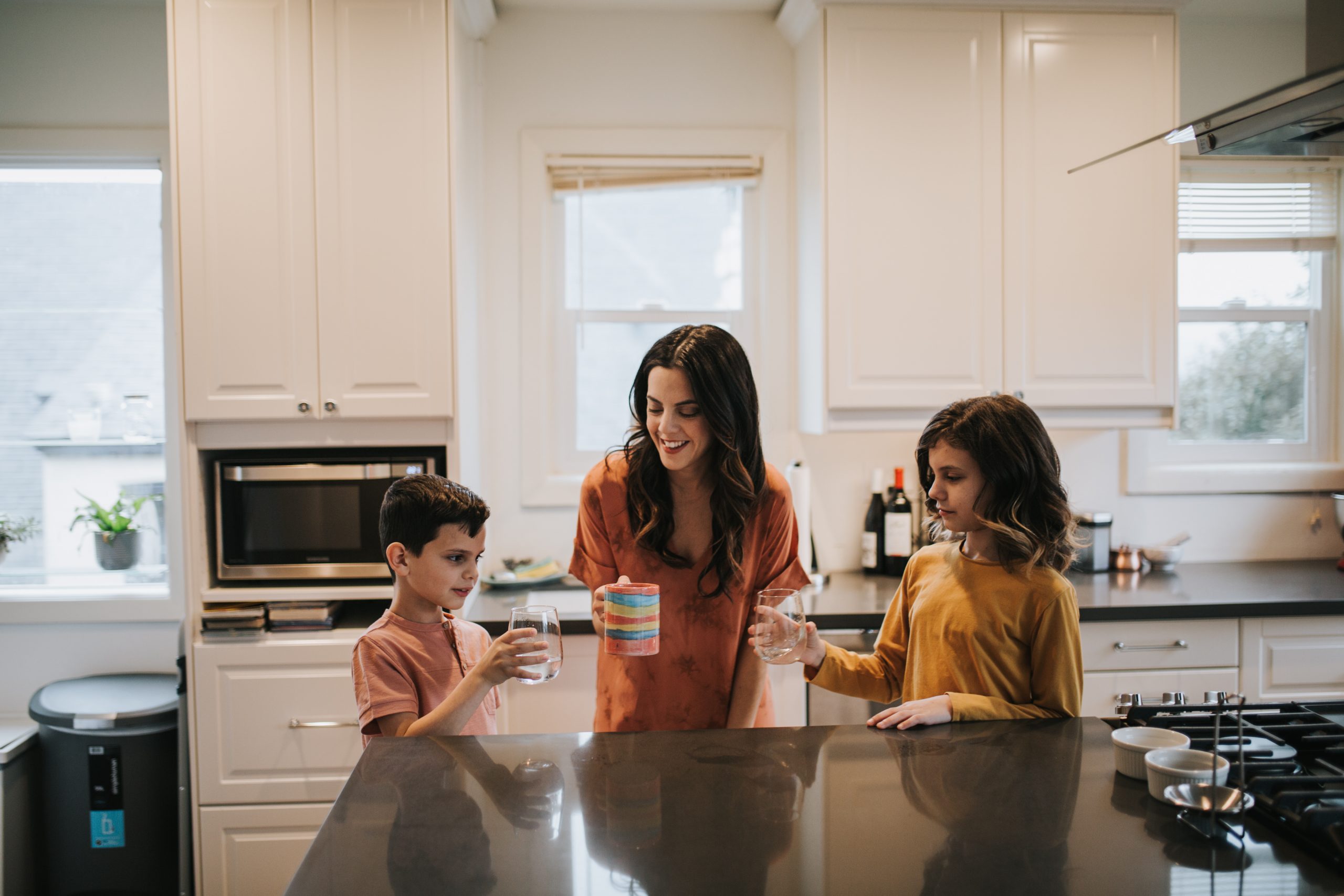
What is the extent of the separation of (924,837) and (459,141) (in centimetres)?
208

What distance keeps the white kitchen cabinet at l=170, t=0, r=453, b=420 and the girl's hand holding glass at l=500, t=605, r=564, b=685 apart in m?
1.24

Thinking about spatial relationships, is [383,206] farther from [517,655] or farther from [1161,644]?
[1161,644]

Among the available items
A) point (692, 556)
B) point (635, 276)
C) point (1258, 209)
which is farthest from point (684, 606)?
point (1258, 209)

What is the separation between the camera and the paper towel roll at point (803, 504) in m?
2.71

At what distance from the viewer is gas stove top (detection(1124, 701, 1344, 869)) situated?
0.95 m

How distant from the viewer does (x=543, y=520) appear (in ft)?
9.64

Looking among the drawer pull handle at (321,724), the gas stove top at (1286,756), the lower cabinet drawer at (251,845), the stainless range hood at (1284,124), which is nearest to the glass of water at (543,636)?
the gas stove top at (1286,756)

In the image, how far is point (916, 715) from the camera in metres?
1.30

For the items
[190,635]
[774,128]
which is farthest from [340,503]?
[774,128]

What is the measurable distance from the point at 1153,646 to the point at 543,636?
6.21 feet

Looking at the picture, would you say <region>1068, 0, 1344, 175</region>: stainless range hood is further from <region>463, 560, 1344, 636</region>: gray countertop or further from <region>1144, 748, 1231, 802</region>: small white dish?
<region>463, 560, 1344, 636</region>: gray countertop

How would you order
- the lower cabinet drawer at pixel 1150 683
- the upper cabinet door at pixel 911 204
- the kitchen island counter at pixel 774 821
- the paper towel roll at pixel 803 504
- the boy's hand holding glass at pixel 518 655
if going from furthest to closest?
the paper towel roll at pixel 803 504 < the upper cabinet door at pixel 911 204 < the lower cabinet drawer at pixel 1150 683 < the boy's hand holding glass at pixel 518 655 < the kitchen island counter at pixel 774 821

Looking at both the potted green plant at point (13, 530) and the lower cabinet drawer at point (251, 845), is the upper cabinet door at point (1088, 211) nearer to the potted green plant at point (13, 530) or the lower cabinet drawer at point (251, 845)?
the lower cabinet drawer at point (251, 845)

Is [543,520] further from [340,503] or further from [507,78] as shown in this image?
[507,78]
